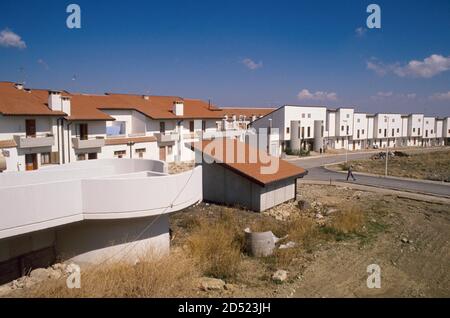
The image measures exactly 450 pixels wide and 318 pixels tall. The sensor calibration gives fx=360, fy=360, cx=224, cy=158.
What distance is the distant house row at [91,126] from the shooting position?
26.1m

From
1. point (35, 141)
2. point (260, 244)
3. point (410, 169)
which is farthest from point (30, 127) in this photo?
point (410, 169)

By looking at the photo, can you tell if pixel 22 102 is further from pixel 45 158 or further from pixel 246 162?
pixel 246 162

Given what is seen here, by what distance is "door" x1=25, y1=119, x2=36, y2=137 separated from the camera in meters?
26.7

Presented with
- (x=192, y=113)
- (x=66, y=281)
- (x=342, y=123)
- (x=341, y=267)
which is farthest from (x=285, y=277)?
(x=342, y=123)

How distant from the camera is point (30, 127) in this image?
27.0m

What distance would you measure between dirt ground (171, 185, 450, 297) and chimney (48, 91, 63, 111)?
1502 centimetres

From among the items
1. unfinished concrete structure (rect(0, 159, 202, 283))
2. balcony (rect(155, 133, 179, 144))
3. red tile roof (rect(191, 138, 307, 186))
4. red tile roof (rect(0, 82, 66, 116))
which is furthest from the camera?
balcony (rect(155, 133, 179, 144))

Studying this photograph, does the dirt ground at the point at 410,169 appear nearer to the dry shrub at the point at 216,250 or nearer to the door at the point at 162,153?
the door at the point at 162,153

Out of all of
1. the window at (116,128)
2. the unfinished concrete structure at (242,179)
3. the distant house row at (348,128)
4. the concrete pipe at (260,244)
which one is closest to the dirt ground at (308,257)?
the concrete pipe at (260,244)

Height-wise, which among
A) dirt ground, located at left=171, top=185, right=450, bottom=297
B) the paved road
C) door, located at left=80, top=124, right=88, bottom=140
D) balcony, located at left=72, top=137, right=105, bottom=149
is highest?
door, located at left=80, top=124, right=88, bottom=140

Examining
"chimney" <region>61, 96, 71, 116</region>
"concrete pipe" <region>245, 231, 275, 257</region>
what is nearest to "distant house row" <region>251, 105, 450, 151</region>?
"chimney" <region>61, 96, 71, 116</region>

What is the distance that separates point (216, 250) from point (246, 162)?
34.2 ft

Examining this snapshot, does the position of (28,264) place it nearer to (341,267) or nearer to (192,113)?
(341,267)

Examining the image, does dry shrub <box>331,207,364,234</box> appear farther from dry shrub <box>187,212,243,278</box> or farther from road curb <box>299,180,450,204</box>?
road curb <box>299,180,450,204</box>
